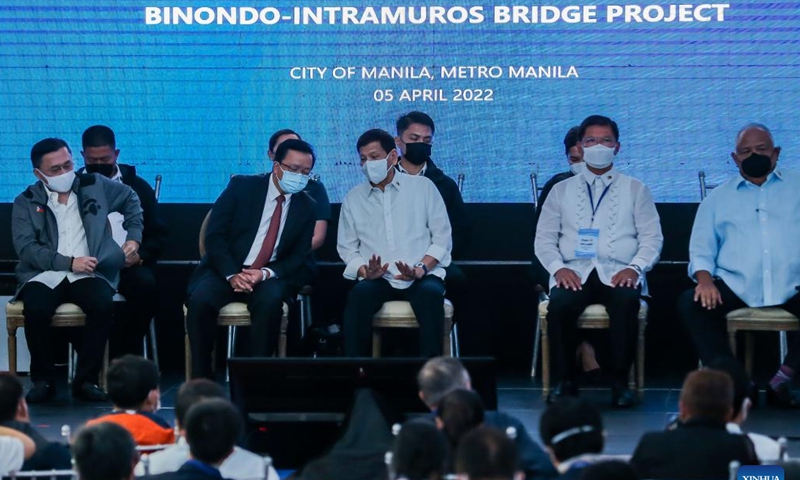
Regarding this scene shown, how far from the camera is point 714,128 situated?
22.9ft

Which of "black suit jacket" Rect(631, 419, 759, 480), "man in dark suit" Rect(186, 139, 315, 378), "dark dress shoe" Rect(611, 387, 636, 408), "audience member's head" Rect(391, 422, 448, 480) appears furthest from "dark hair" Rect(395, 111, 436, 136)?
"audience member's head" Rect(391, 422, 448, 480)

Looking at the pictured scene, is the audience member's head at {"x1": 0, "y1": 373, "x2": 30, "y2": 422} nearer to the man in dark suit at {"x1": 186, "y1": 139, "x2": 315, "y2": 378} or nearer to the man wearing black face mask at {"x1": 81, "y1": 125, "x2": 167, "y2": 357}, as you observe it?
the man in dark suit at {"x1": 186, "y1": 139, "x2": 315, "y2": 378}

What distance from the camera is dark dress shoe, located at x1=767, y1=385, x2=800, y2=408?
593cm

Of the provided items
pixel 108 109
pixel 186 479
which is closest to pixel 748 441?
pixel 186 479

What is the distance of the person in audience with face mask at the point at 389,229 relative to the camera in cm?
621

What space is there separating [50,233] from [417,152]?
1797mm

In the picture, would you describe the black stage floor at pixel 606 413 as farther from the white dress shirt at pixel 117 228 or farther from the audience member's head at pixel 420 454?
the audience member's head at pixel 420 454

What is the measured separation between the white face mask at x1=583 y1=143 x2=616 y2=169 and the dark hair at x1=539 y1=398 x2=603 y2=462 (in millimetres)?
2943

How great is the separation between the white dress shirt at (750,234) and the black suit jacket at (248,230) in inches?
71.3

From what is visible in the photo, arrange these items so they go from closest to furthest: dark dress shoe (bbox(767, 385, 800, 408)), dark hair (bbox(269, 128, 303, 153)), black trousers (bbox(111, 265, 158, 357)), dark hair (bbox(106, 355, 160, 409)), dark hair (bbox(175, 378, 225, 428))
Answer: dark hair (bbox(175, 378, 225, 428)), dark hair (bbox(106, 355, 160, 409)), dark dress shoe (bbox(767, 385, 800, 408)), black trousers (bbox(111, 265, 158, 357)), dark hair (bbox(269, 128, 303, 153))

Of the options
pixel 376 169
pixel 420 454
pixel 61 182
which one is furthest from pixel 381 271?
pixel 420 454

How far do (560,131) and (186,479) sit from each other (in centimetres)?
412

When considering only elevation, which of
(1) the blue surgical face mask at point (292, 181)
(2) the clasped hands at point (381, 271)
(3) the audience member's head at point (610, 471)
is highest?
(1) the blue surgical face mask at point (292, 181)

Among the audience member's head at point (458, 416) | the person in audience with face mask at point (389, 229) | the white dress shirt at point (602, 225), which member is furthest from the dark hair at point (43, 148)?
Answer: the audience member's head at point (458, 416)
